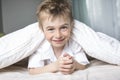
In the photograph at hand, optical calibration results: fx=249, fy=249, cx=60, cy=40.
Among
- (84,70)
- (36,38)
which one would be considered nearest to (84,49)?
(84,70)

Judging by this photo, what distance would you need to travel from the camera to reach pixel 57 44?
1.02m

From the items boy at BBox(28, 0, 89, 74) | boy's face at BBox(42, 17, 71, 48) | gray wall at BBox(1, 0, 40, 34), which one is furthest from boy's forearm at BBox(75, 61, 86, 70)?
gray wall at BBox(1, 0, 40, 34)

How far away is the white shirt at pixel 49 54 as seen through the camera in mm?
1041

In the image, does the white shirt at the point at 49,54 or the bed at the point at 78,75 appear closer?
the bed at the point at 78,75

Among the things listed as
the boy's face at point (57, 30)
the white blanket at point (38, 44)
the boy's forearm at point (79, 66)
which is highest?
the boy's face at point (57, 30)

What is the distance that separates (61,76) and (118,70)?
22cm

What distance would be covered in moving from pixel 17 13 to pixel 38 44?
0.78 metres

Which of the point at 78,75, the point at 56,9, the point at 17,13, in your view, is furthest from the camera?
the point at 17,13

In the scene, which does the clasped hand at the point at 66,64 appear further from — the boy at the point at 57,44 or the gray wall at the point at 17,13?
the gray wall at the point at 17,13

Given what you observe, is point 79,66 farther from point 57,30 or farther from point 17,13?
point 17,13

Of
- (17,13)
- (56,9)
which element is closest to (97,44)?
(56,9)

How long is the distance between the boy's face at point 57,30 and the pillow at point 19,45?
55 mm

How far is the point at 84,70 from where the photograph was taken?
3.24 feet

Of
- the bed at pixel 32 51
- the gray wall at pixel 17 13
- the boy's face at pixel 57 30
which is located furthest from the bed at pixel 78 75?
the gray wall at pixel 17 13
